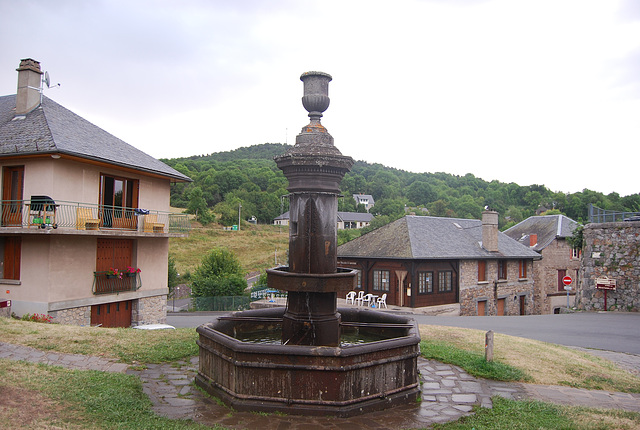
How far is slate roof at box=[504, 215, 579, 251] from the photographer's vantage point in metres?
34.8

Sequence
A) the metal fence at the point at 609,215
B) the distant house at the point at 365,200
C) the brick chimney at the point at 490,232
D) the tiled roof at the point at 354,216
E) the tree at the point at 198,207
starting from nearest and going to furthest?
the metal fence at the point at 609,215 < the brick chimney at the point at 490,232 < the tree at the point at 198,207 < the tiled roof at the point at 354,216 < the distant house at the point at 365,200

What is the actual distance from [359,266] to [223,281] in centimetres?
969

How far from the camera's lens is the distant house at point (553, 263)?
33.4 meters

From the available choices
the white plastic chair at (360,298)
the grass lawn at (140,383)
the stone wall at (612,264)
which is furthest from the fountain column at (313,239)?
the white plastic chair at (360,298)

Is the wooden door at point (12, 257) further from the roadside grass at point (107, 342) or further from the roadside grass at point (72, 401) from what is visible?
the roadside grass at point (72, 401)

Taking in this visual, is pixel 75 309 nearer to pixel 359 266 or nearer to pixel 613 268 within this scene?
pixel 359 266

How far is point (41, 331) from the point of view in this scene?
9.45m

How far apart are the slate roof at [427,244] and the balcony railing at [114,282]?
1301cm

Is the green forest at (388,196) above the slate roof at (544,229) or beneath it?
above

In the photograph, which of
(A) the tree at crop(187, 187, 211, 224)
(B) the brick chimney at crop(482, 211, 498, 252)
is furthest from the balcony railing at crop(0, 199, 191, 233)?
(A) the tree at crop(187, 187, 211, 224)

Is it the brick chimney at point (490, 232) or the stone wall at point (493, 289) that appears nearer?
the stone wall at point (493, 289)

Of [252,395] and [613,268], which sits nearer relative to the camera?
[252,395]

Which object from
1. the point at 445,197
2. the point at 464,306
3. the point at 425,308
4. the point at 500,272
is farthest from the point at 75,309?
the point at 445,197

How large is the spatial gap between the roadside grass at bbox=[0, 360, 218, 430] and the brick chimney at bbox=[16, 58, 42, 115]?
1446cm
